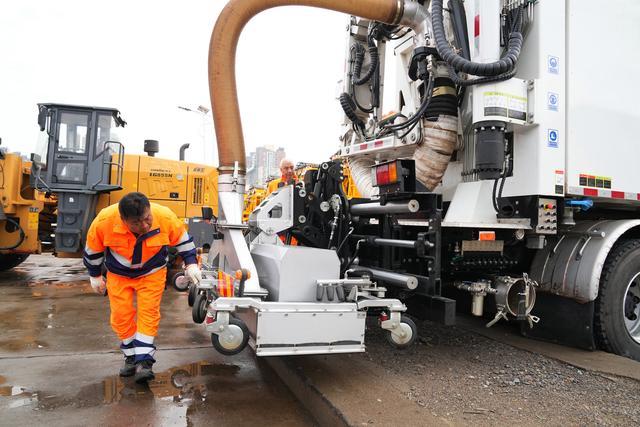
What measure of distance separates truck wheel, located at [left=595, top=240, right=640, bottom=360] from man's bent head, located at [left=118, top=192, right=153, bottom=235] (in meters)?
3.49

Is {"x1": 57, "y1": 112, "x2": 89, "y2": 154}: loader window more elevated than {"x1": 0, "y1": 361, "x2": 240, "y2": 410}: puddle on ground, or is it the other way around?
{"x1": 57, "y1": 112, "x2": 89, "y2": 154}: loader window

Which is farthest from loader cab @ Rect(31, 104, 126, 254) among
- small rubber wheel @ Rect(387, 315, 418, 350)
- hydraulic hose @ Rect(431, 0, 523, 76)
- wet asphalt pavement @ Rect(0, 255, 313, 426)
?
small rubber wheel @ Rect(387, 315, 418, 350)

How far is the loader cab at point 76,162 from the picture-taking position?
26.5 ft

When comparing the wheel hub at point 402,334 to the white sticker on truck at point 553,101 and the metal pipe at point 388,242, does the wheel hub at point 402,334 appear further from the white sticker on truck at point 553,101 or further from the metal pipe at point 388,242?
Answer: the white sticker on truck at point 553,101

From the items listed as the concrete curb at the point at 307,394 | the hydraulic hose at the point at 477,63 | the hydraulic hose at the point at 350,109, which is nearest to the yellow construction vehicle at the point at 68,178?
the hydraulic hose at the point at 350,109

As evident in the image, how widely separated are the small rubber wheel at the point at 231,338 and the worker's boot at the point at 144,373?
0.84 m

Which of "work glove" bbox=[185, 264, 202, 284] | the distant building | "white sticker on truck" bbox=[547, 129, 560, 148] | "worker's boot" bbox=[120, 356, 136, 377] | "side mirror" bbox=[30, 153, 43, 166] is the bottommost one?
"worker's boot" bbox=[120, 356, 136, 377]

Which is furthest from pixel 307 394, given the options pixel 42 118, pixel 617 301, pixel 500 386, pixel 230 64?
pixel 42 118

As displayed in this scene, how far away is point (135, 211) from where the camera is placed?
10.0 ft

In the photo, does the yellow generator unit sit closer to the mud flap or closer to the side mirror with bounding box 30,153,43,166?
the side mirror with bounding box 30,153,43,166

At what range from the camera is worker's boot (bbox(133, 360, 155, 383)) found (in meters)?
3.16

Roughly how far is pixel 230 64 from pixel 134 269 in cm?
166

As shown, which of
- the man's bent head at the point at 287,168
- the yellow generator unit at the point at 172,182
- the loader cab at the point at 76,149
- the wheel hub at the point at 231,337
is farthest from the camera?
the yellow generator unit at the point at 172,182

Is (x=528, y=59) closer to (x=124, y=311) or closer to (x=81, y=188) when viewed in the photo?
(x=124, y=311)
